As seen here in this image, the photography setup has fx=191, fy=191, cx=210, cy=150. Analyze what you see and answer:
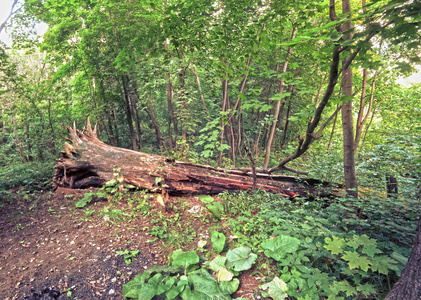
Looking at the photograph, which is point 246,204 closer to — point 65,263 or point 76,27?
point 65,263

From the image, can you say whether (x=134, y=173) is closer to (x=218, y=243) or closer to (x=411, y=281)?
(x=218, y=243)

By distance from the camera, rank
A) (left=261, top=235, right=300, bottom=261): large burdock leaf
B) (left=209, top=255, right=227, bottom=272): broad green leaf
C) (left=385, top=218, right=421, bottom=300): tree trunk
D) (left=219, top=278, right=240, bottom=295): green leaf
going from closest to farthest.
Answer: (left=385, top=218, right=421, bottom=300): tree trunk, (left=219, top=278, right=240, bottom=295): green leaf, (left=261, top=235, right=300, bottom=261): large burdock leaf, (left=209, top=255, right=227, bottom=272): broad green leaf

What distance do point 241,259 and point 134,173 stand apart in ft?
9.35

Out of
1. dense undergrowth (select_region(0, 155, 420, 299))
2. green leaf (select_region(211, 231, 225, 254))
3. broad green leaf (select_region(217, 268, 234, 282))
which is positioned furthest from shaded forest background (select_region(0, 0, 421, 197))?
broad green leaf (select_region(217, 268, 234, 282))


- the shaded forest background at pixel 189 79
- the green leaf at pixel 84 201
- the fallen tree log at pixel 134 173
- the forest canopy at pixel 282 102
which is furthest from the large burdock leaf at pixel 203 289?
the green leaf at pixel 84 201

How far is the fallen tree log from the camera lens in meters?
4.05

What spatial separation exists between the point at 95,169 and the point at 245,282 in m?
3.74

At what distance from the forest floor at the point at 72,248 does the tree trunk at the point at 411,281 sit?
3.92ft

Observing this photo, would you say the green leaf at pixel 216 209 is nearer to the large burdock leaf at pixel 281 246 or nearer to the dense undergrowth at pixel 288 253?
the dense undergrowth at pixel 288 253

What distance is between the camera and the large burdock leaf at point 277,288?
180 centimetres

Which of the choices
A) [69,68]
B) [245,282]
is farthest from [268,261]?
[69,68]

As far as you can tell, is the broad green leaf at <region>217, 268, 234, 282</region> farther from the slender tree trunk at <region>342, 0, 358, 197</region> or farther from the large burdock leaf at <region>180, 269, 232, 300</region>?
the slender tree trunk at <region>342, 0, 358, 197</region>

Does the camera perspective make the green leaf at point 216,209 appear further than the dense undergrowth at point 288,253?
Yes

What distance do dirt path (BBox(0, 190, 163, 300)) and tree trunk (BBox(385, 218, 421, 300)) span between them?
241 cm
